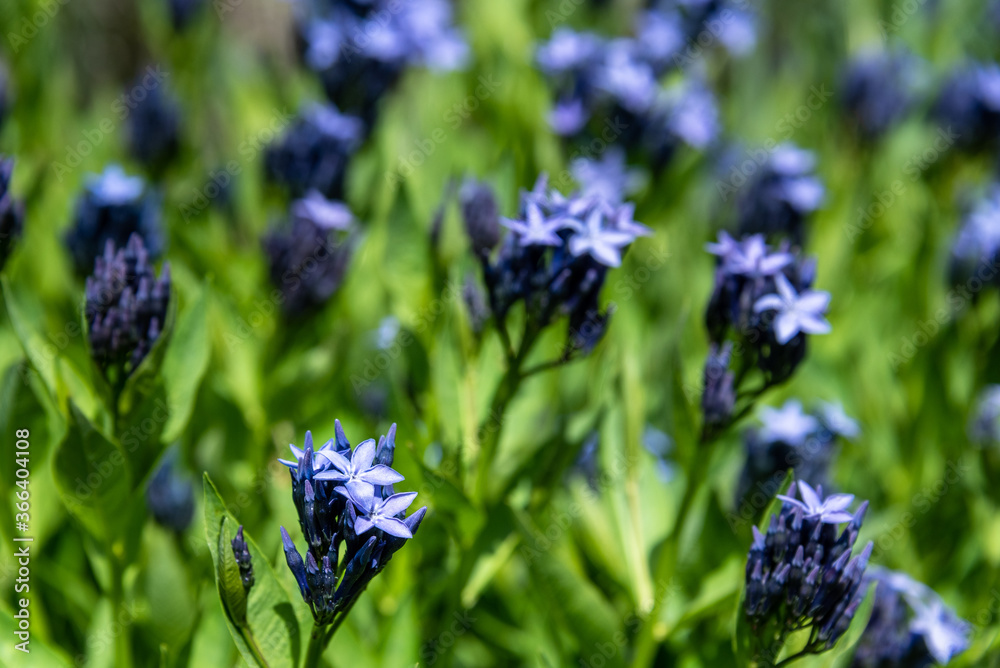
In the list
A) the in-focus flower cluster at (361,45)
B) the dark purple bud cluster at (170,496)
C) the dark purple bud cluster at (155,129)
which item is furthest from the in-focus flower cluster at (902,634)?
the dark purple bud cluster at (155,129)

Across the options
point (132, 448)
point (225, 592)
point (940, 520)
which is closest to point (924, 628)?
point (940, 520)

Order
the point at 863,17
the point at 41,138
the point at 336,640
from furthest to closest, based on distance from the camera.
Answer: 1. the point at 863,17
2. the point at 41,138
3. the point at 336,640

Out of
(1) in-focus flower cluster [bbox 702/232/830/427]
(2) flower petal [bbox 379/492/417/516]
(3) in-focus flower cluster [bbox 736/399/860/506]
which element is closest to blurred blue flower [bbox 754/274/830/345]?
(1) in-focus flower cluster [bbox 702/232/830/427]

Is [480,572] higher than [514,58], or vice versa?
[514,58]

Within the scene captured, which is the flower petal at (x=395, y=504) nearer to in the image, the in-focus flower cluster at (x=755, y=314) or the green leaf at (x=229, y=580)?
the green leaf at (x=229, y=580)

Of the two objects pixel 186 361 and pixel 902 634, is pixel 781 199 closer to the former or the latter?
pixel 902 634

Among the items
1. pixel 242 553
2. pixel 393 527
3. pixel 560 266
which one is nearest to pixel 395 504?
pixel 393 527

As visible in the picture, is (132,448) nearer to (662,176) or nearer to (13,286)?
(13,286)
